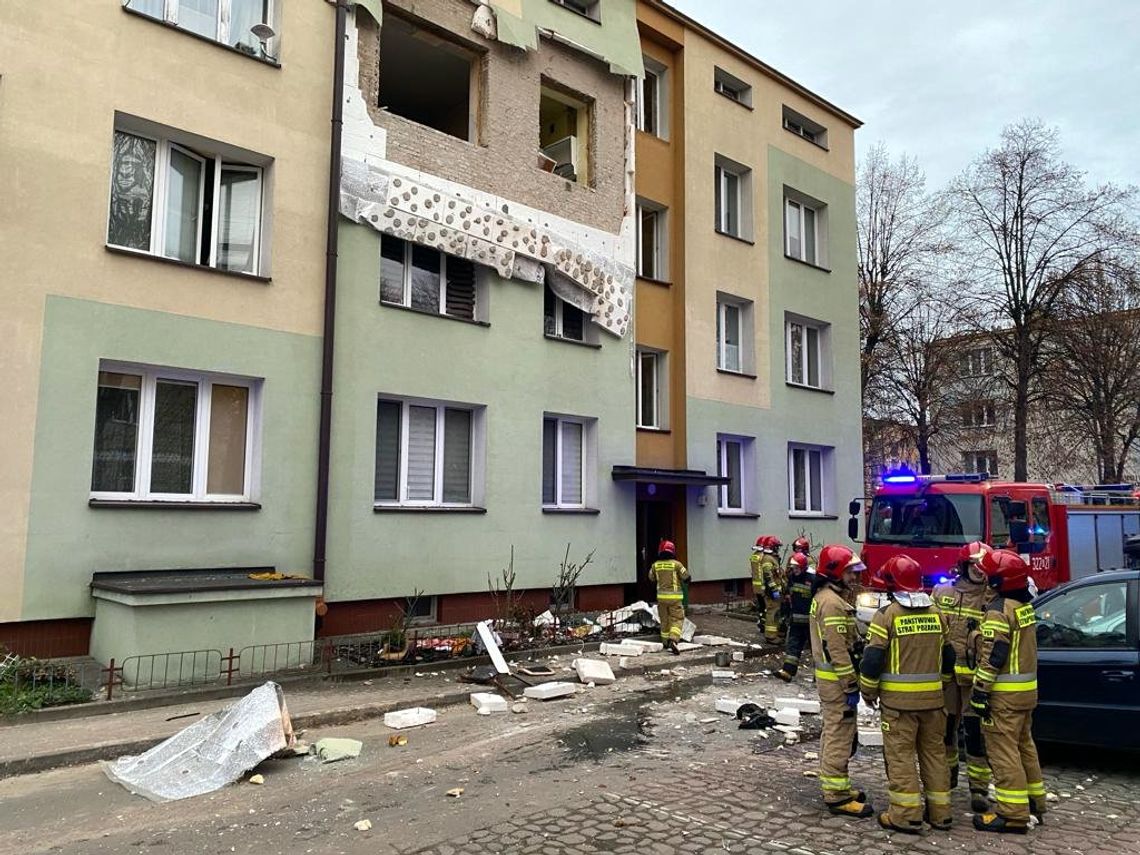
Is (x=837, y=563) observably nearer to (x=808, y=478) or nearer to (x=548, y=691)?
(x=548, y=691)

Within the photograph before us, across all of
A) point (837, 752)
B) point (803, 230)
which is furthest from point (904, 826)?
Answer: point (803, 230)

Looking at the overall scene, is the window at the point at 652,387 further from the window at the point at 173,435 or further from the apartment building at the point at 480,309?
the window at the point at 173,435

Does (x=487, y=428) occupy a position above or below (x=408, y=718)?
above

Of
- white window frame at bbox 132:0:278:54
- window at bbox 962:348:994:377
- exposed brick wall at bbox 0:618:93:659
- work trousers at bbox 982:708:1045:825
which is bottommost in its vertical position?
work trousers at bbox 982:708:1045:825

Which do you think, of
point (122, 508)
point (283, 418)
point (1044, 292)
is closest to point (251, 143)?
point (283, 418)

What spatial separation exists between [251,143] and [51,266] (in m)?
2.88

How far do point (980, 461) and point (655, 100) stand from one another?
21.4 metres

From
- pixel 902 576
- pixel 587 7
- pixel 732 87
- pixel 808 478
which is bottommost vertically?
pixel 902 576

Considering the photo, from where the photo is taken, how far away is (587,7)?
1531cm

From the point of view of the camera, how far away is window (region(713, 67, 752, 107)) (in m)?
18.0

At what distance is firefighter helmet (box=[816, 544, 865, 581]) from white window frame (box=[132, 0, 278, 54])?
30.8 ft

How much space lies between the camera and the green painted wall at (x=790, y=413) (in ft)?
53.4

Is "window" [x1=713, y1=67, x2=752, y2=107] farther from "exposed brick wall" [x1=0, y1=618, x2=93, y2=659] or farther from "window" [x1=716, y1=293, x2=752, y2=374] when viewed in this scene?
"exposed brick wall" [x1=0, y1=618, x2=93, y2=659]

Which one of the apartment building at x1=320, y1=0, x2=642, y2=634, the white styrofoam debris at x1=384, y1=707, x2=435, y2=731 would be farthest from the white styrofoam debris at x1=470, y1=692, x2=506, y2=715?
the apartment building at x1=320, y1=0, x2=642, y2=634
